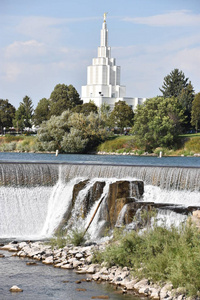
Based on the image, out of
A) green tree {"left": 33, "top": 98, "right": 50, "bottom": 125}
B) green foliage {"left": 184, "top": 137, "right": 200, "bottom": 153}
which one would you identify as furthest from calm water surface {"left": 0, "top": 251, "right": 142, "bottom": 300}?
green tree {"left": 33, "top": 98, "right": 50, "bottom": 125}

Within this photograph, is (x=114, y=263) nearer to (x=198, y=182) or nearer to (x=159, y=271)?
(x=159, y=271)

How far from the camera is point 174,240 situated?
12156mm

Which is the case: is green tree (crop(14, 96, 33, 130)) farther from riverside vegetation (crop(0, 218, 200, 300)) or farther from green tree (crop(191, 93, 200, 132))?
riverside vegetation (crop(0, 218, 200, 300))

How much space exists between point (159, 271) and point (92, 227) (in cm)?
A: 603

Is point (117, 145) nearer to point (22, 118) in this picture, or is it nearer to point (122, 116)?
point (122, 116)

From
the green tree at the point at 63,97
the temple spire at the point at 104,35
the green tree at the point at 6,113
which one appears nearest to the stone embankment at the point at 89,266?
the green tree at the point at 63,97

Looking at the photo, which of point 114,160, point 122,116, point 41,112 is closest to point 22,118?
point 41,112

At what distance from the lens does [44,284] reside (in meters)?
12.0

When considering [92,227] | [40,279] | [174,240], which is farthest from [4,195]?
[174,240]

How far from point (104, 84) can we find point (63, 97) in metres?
22.3

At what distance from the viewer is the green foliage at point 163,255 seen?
423 inches

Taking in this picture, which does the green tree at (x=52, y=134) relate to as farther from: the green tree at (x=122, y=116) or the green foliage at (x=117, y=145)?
the green tree at (x=122, y=116)

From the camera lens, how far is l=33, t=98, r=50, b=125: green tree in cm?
8207

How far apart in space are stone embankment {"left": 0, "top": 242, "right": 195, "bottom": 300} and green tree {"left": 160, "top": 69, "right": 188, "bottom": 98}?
65.1 metres
